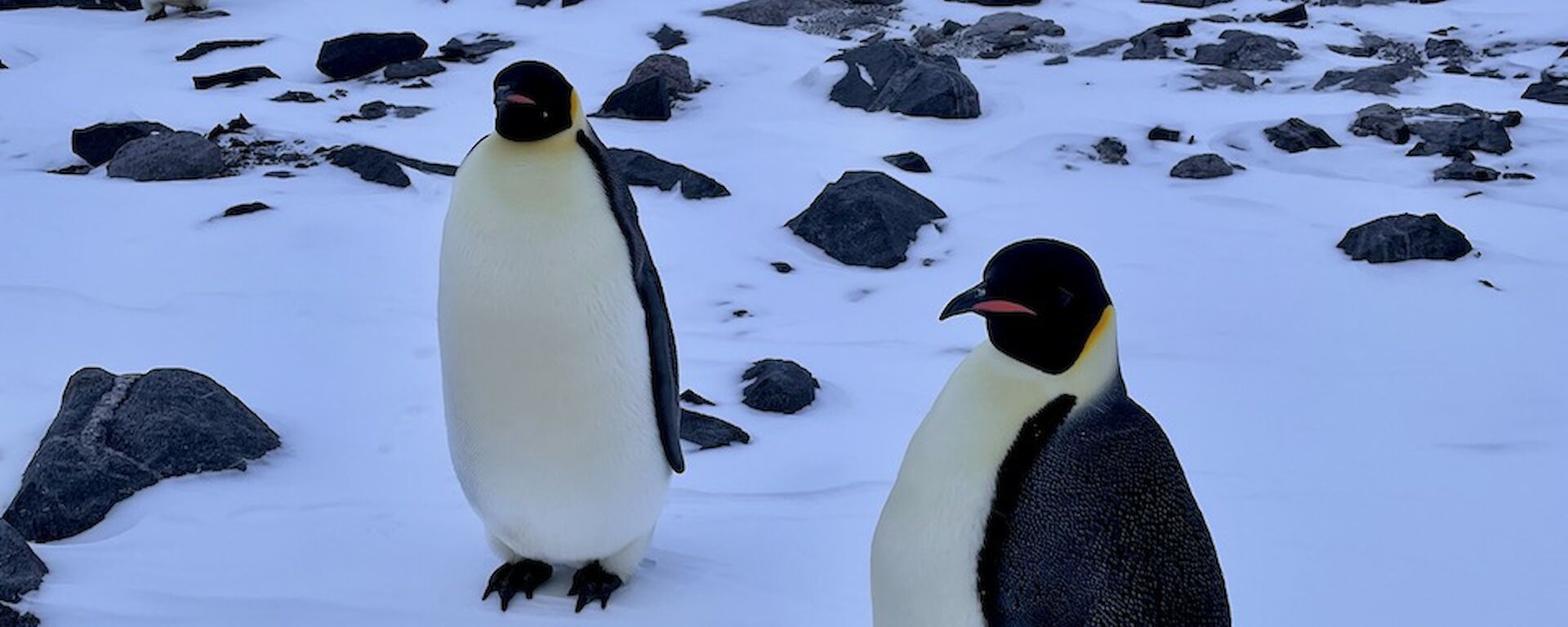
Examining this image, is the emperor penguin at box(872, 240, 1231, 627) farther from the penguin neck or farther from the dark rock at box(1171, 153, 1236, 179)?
the dark rock at box(1171, 153, 1236, 179)

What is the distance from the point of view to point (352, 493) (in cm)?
313

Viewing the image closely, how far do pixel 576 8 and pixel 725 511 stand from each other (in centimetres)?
650

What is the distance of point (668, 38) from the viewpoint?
28.2 feet

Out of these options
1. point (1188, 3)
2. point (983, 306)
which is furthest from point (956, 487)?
point (1188, 3)

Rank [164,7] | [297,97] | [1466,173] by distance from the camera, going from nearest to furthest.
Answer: [1466,173] → [297,97] → [164,7]

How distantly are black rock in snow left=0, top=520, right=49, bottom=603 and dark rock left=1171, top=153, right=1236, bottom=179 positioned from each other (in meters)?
4.99

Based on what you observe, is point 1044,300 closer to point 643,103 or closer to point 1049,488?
point 1049,488

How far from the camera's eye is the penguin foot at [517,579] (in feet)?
8.73

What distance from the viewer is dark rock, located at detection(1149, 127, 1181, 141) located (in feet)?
22.4

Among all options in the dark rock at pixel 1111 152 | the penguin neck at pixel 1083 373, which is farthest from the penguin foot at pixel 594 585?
the dark rock at pixel 1111 152

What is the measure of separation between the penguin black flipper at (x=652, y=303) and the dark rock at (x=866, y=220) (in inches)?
104

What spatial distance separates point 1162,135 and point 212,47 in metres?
5.38

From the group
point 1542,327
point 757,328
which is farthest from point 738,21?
point 1542,327

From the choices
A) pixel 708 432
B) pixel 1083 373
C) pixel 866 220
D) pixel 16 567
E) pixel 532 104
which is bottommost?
pixel 866 220
